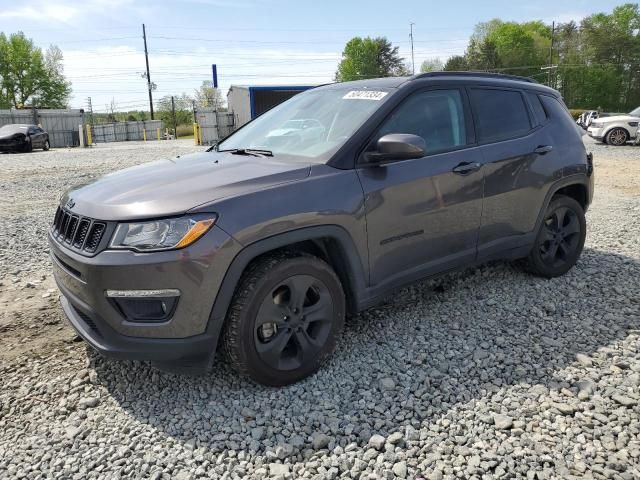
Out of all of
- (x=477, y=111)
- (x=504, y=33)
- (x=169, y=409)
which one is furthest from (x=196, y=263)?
(x=504, y=33)

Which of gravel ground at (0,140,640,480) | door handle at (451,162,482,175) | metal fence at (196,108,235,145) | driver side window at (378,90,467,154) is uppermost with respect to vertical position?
metal fence at (196,108,235,145)

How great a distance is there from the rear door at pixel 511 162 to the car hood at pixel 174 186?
1.61 m

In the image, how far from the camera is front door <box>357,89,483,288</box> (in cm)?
321

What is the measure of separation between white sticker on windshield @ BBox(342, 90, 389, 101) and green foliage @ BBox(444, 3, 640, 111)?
73.7 meters

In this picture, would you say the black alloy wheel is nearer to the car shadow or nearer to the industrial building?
the car shadow

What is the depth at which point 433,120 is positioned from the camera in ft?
12.1

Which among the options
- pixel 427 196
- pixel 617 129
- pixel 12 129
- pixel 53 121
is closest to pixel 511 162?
pixel 427 196

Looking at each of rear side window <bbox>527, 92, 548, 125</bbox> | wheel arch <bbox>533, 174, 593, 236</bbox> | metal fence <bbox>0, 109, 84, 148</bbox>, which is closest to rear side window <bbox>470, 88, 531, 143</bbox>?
rear side window <bbox>527, 92, 548, 125</bbox>

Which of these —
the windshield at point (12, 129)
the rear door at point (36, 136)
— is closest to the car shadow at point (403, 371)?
the windshield at point (12, 129)

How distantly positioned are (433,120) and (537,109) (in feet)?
4.48

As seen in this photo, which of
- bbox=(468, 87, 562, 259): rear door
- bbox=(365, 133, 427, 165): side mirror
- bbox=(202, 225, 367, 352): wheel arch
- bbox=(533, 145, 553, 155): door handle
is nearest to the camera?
bbox=(202, 225, 367, 352): wheel arch

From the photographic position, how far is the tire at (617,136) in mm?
19984

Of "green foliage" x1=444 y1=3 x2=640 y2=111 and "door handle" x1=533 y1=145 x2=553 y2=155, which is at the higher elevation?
"green foliage" x1=444 y1=3 x2=640 y2=111

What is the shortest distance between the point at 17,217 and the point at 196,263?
6.77 m
